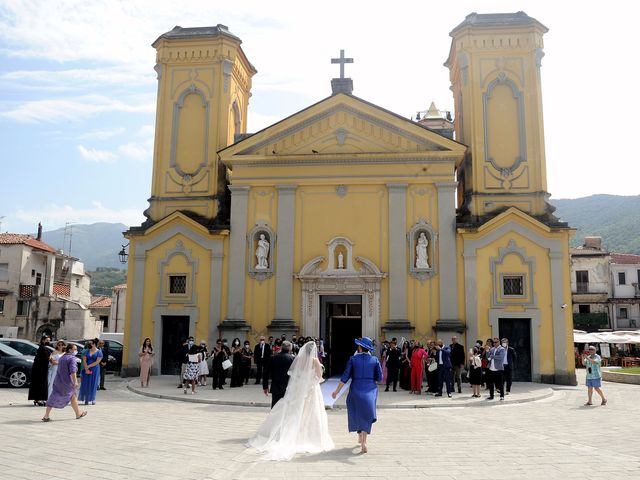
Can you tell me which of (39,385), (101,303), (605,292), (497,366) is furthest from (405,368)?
(101,303)

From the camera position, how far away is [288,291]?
22.2m

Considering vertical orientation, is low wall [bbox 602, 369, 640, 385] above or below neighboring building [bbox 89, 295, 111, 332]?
below

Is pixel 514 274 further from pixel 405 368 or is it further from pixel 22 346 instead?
pixel 22 346

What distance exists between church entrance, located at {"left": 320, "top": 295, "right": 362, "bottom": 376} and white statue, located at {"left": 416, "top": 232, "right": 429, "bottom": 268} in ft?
8.59

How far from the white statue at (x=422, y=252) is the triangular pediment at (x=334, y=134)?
3.54 metres

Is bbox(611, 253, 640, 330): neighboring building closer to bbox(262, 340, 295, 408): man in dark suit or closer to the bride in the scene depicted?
bbox(262, 340, 295, 408): man in dark suit

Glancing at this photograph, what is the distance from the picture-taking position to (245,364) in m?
20.0

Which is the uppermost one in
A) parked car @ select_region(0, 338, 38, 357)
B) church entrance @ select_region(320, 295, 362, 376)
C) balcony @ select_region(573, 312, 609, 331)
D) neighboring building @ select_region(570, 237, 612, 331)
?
neighboring building @ select_region(570, 237, 612, 331)

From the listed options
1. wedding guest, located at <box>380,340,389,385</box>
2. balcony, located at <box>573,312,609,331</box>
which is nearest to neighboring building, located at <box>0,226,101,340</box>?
wedding guest, located at <box>380,340,389,385</box>

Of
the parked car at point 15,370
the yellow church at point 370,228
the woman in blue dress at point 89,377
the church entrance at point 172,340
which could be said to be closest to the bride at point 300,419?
the woman in blue dress at point 89,377

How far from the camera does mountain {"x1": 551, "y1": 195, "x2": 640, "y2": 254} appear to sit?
11344 centimetres

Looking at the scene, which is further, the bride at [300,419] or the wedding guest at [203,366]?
the wedding guest at [203,366]

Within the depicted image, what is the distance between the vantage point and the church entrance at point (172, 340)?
23078 mm

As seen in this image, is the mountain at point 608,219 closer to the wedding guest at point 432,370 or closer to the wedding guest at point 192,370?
the wedding guest at point 432,370
